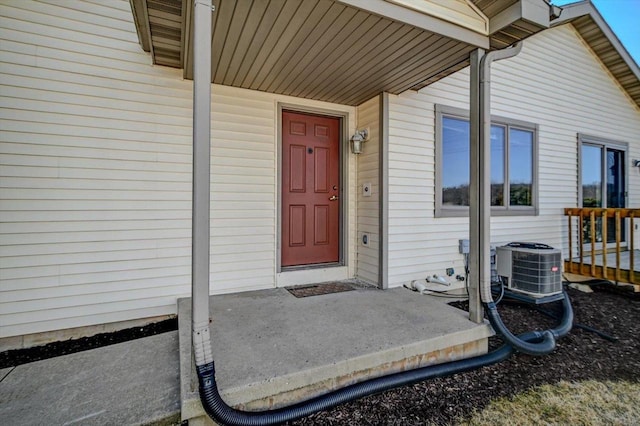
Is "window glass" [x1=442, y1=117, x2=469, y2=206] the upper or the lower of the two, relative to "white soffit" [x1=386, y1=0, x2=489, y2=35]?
lower

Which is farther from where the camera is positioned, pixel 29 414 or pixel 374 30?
pixel 374 30

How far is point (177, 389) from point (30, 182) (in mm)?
2145

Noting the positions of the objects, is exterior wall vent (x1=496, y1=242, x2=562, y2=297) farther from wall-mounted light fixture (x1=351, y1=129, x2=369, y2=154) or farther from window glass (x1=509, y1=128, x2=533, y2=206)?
wall-mounted light fixture (x1=351, y1=129, x2=369, y2=154)

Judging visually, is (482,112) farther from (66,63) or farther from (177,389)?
(66,63)

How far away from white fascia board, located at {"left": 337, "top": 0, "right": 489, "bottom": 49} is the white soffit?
0.02 metres

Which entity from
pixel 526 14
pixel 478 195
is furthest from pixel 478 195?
pixel 526 14

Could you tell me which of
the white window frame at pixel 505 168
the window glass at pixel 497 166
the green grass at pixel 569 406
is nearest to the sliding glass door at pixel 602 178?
the white window frame at pixel 505 168

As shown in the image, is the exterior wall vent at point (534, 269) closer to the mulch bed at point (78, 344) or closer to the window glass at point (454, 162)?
the window glass at point (454, 162)

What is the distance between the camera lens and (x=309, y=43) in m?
2.51

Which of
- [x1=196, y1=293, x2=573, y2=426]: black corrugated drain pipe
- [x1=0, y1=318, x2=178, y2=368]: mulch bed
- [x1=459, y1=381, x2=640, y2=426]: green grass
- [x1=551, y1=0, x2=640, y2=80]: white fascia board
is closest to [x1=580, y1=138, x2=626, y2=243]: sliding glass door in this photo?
[x1=551, y1=0, x2=640, y2=80]: white fascia board

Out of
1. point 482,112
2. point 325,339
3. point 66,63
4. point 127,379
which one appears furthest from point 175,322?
point 482,112

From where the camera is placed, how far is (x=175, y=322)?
9.88 ft

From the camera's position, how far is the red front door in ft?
12.2

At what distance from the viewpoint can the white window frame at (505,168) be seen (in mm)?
4023
